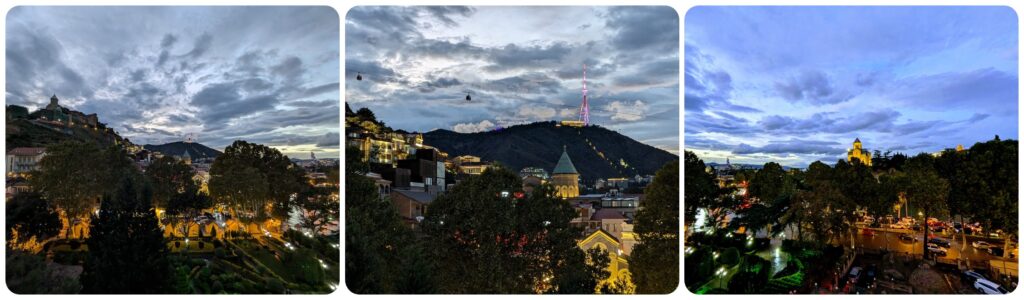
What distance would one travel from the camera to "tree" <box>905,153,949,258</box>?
3.87 metres

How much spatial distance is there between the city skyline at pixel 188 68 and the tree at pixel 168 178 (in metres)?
0.24

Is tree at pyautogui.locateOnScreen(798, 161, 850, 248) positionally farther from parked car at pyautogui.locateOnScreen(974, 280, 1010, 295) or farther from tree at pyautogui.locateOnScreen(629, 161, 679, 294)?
tree at pyautogui.locateOnScreen(629, 161, 679, 294)

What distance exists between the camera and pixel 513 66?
3.94m

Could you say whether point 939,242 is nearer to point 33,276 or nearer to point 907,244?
point 907,244

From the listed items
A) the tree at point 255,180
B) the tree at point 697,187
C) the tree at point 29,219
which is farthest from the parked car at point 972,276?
the tree at point 29,219

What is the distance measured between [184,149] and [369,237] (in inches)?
68.7

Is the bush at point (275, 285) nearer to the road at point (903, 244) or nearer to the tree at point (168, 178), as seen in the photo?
the tree at point (168, 178)

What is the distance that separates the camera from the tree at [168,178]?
401 centimetres

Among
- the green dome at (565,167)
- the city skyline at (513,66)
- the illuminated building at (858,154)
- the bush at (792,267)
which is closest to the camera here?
the city skyline at (513,66)

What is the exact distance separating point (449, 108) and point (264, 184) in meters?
1.81

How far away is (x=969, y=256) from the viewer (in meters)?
3.59

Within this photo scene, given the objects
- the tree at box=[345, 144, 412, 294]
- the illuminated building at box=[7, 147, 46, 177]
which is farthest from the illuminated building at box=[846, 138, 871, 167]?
the illuminated building at box=[7, 147, 46, 177]

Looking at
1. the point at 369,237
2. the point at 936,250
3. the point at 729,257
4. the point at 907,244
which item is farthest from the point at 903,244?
the point at 369,237
